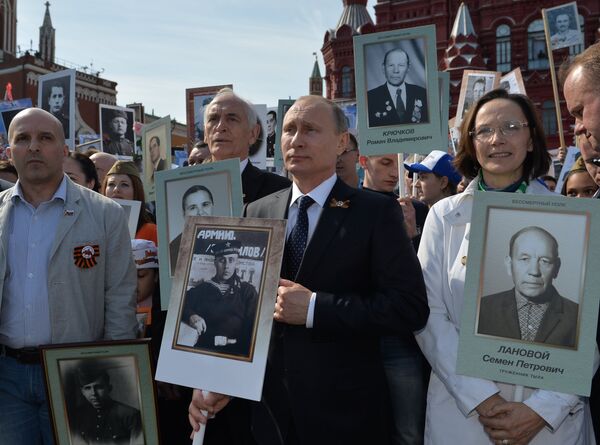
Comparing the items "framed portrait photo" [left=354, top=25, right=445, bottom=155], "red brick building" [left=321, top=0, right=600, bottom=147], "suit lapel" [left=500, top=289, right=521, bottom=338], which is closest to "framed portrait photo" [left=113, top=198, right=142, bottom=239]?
"framed portrait photo" [left=354, top=25, right=445, bottom=155]

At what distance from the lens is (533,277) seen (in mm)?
2043

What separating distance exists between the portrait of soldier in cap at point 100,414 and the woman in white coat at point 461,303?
138cm

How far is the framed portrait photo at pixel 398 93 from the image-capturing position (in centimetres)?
348

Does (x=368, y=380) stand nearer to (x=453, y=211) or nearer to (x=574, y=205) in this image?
(x=453, y=211)

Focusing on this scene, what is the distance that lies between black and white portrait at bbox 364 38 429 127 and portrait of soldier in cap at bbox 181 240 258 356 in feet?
5.40

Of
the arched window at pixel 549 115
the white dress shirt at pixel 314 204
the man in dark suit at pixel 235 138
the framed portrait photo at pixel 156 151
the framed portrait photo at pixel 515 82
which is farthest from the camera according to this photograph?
the arched window at pixel 549 115

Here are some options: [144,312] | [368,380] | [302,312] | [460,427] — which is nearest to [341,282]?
[302,312]

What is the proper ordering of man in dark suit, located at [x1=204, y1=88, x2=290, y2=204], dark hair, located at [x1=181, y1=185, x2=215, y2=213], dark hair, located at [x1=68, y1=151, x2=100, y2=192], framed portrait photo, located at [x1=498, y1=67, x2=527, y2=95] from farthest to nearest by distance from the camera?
framed portrait photo, located at [x1=498, y1=67, x2=527, y2=95]
dark hair, located at [x1=68, y1=151, x2=100, y2=192]
man in dark suit, located at [x1=204, y1=88, x2=290, y2=204]
dark hair, located at [x1=181, y1=185, x2=215, y2=213]

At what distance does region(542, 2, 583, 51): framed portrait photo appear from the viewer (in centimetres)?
771

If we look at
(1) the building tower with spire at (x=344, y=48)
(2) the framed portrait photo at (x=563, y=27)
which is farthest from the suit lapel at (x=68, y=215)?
(1) the building tower with spire at (x=344, y=48)

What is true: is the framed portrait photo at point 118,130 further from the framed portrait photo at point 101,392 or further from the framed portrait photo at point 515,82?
the framed portrait photo at point 101,392

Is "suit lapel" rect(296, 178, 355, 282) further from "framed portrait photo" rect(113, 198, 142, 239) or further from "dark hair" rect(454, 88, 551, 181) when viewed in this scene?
"framed portrait photo" rect(113, 198, 142, 239)

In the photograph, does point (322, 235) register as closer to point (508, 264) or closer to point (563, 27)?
point (508, 264)

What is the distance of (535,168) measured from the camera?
2.71 meters
